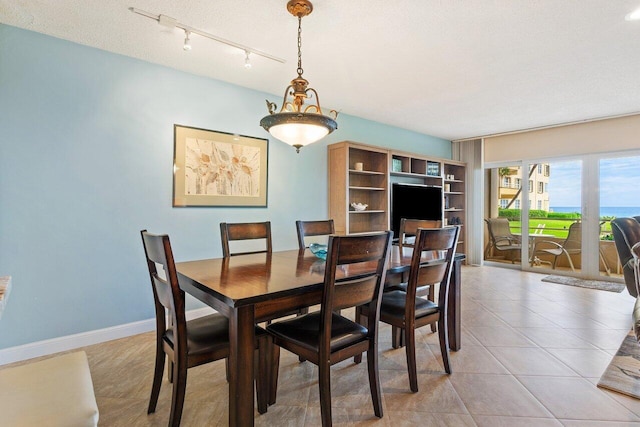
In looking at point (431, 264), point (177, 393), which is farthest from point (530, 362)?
point (177, 393)

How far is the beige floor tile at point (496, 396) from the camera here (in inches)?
68.3

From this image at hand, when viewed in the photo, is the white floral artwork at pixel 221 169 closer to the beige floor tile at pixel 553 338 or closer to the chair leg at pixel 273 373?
the chair leg at pixel 273 373

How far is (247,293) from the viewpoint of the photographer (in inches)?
53.1

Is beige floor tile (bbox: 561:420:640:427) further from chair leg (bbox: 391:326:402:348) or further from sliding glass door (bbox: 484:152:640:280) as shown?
sliding glass door (bbox: 484:152:640:280)

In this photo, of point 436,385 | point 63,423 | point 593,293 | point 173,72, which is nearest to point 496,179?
point 593,293

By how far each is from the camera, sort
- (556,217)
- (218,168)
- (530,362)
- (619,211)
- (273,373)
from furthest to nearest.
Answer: (556,217), (619,211), (218,168), (530,362), (273,373)

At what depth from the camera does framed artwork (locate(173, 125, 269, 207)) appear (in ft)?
10.2

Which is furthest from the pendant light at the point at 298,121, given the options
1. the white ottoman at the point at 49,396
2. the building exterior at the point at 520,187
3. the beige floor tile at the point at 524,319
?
the building exterior at the point at 520,187

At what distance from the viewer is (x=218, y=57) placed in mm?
2838

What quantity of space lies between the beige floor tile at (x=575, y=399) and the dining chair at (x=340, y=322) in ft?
3.29

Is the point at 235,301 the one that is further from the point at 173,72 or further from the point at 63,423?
the point at 173,72

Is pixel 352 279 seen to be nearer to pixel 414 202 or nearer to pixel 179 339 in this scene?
pixel 179 339

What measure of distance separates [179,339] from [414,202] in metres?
4.36

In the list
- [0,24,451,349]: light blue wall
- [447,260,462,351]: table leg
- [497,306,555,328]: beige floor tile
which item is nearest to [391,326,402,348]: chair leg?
[447,260,462,351]: table leg
